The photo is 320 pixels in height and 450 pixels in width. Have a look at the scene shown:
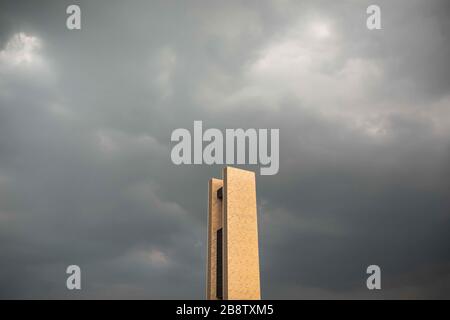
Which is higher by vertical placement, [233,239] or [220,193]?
[220,193]

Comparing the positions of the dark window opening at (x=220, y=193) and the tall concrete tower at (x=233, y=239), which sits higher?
the dark window opening at (x=220, y=193)

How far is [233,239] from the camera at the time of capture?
143 feet

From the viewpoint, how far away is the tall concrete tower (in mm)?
42562

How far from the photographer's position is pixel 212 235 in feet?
152

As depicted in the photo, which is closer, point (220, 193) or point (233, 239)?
point (233, 239)

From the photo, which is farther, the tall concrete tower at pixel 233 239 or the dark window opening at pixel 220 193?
the dark window opening at pixel 220 193

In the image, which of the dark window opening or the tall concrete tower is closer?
the tall concrete tower

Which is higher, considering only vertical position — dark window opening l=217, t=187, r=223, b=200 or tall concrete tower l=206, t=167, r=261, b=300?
dark window opening l=217, t=187, r=223, b=200

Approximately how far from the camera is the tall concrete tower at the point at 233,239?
4256 centimetres
